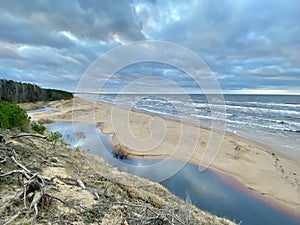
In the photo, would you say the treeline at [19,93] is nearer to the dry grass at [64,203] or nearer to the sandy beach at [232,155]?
the sandy beach at [232,155]

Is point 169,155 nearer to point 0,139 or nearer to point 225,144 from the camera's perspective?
point 225,144

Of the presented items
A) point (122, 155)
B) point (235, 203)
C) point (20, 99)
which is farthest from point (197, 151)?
point (20, 99)

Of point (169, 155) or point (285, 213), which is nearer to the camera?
point (285, 213)

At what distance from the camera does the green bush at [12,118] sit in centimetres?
968

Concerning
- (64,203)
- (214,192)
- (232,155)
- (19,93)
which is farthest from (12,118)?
(19,93)

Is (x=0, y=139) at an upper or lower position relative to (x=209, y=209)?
upper

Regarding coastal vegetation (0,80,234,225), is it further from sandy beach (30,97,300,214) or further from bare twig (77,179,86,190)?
→ sandy beach (30,97,300,214)

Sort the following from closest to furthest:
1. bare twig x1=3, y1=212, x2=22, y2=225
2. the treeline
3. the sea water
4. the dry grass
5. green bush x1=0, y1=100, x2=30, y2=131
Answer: bare twig x1=3, y1=212, x2=22, y2=225 → the dry grass → the sea water → green bush x1=0, y1=100, x2=30, y2=131 → the treeline

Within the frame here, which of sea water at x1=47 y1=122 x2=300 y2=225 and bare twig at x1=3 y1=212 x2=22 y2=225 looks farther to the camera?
sea water at x1=47 y1=122 x2=300 y2=225

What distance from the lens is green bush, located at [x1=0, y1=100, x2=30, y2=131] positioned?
9.68m

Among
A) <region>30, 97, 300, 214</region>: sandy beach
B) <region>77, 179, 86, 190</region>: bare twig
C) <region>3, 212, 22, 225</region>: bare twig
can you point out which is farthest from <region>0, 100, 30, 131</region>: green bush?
<region>3, 212, 22, 225</region>: bare twig

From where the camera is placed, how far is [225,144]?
15484mm

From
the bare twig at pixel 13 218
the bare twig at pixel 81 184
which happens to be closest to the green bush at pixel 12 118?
the bare twig at pixel 81 184

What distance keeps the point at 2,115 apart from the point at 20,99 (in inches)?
1508
